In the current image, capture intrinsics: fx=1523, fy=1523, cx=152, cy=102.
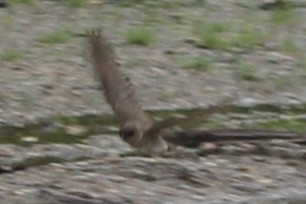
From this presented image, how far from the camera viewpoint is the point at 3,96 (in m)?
7.99

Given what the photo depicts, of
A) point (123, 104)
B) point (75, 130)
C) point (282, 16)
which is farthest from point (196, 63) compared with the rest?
point (123, 104)

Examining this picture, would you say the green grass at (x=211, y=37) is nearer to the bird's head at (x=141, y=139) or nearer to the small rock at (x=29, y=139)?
the small rock at (x=29, y=139)

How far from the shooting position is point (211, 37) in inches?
372

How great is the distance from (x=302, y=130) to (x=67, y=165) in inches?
55.5

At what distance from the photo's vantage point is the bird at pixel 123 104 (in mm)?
6594

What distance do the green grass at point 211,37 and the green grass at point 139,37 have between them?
1.02 ft

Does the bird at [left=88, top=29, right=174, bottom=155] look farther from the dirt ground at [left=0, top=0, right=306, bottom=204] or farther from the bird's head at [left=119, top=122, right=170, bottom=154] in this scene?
the dirt ground at [left=0, top=0, right=306, bottom=204]

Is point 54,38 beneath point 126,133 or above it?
beneath

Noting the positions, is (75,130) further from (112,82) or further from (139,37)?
(139,37)

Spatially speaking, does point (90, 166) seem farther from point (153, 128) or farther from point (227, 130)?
point (227, 130)

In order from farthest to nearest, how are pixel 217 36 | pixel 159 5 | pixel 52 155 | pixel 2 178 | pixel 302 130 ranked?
pixel 159 5 < pixel 217 36 < pixel 302 130 < pixel 52 155 < pixel 2 178

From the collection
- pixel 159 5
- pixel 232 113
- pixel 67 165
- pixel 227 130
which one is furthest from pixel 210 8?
pixel 67 165

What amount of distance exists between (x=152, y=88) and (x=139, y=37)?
1.05m

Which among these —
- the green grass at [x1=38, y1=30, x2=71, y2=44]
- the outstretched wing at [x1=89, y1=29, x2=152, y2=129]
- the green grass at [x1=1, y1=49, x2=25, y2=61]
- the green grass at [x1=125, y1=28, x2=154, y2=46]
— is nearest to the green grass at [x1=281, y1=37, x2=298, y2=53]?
the green grass at [x1=125, y1=28, x2=154, y2=46]
